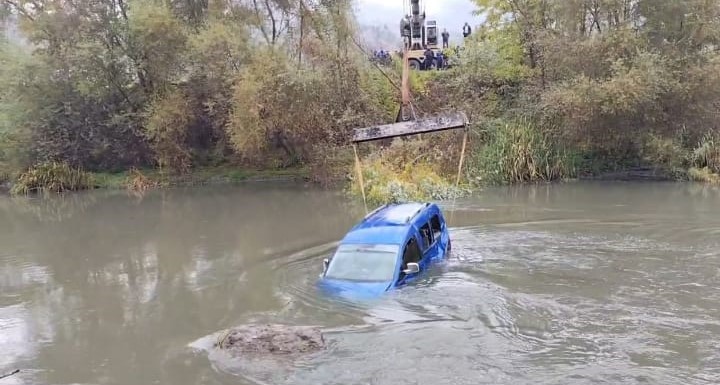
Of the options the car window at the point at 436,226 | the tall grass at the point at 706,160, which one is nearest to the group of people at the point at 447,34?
the tall grass at the point at 706,160

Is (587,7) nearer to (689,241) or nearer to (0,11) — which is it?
(689,241)

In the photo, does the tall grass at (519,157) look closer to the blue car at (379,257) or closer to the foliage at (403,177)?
the foliage at (403,177)

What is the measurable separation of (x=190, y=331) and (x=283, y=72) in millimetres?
18380

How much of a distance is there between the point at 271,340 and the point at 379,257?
311 centimetres

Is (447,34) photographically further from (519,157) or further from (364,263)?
A: (364,263)

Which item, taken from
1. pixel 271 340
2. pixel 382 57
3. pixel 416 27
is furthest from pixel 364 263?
pixel 382 57

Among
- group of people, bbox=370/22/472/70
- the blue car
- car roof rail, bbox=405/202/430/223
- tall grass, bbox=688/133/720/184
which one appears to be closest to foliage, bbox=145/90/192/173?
group of people, bbox=370/22/472/70

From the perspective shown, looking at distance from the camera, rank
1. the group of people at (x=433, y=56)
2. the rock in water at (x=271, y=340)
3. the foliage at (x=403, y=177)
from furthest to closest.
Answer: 1. the group of people at (x=433, y=56)
2. the foliage at (x=403, y=177)
3. the rock in water at (x=271, y=340)

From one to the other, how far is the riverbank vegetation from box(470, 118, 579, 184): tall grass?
0.06 meters

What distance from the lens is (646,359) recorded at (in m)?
8.64

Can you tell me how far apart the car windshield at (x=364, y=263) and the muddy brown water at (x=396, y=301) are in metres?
0.45

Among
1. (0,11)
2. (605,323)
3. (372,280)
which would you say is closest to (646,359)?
(605,323)

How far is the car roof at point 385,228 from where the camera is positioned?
38.9ft

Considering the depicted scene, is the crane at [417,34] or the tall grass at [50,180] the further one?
the tall grass at [50,180]
